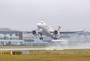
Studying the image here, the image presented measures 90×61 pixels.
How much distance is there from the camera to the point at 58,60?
54.8 m

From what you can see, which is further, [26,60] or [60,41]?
[60,41]

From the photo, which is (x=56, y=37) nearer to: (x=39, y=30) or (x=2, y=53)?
(x=39, y=30)

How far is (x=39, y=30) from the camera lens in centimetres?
11131

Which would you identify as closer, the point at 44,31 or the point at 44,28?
the point at 44,28

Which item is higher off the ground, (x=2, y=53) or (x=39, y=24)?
(x=39, y=24)

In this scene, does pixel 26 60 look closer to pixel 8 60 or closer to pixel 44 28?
pixel 8 60

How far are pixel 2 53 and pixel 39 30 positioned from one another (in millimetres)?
39159

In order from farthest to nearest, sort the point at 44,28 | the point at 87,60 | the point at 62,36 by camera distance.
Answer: the point at 62,36
the point at 44,28
the point at 87,60

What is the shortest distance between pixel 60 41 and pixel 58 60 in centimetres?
7074

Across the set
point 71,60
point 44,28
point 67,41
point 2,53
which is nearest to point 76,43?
point 67,41

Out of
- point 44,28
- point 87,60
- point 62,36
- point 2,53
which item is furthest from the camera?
point 62,36

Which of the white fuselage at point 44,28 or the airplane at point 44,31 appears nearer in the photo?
the airplane at point 44,31

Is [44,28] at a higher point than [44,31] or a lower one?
higher

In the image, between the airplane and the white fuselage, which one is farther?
the white fuselage
